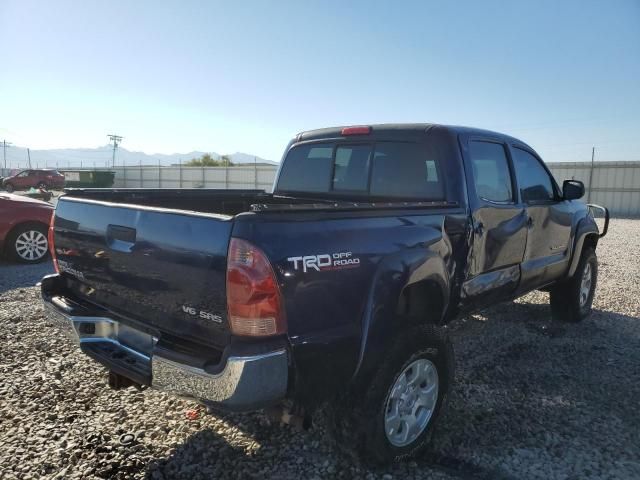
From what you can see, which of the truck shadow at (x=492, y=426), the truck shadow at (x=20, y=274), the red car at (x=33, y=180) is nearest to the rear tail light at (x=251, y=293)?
the truck shadow at (x=492, y=426)

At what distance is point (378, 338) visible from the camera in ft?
8.26

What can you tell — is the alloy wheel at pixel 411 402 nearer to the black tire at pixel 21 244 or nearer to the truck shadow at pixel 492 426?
the truck shadow at pixel 492 426

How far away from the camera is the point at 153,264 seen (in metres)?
2.36

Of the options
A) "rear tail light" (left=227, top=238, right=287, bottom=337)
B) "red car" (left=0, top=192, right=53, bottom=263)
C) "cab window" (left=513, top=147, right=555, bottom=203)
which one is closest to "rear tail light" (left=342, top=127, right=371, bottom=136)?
"cab window" (left=513, top=147, right=555, bottom=203)

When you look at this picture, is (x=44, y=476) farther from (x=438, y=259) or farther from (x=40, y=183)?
(x=40, y=183)

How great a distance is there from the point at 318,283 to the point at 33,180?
34.7 meters

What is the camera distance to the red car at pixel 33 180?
30.3 meters

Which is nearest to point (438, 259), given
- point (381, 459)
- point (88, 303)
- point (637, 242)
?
point (381, 459)

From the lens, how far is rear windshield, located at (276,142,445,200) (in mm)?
3447

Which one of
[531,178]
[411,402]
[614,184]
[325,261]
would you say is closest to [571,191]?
[531,178]

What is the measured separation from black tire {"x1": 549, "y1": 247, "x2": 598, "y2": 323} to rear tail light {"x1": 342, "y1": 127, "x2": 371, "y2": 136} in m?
3.00

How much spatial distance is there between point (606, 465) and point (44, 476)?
3.11 meters

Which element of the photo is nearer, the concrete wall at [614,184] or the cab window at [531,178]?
the cab window at [531,178]

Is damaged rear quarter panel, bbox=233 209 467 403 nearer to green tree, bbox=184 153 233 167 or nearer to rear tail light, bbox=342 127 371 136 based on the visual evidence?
rear tail light, bbox=342 127 371 136
